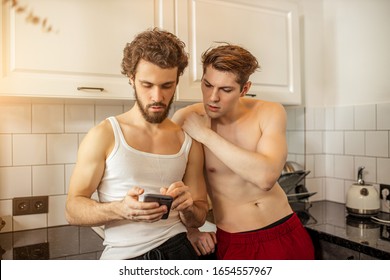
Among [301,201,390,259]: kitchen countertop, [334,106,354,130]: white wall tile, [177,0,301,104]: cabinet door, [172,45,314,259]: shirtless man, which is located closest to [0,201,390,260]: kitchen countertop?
[301,201,390,259]: kitchen countertop

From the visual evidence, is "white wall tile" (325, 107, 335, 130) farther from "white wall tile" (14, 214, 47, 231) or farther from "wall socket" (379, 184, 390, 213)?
"white wall tile" (14, 214, 47, 231)

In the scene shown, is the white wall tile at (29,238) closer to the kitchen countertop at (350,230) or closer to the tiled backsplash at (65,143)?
the tiled backsplash at (65,143)

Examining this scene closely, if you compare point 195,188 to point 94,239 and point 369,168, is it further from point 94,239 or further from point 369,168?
point 369,168

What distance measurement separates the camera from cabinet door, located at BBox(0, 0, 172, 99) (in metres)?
0.90

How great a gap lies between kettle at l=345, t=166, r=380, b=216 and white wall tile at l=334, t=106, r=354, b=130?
234 millimetres

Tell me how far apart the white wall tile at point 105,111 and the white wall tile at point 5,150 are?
262mm

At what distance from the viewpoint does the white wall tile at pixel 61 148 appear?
1.13 m

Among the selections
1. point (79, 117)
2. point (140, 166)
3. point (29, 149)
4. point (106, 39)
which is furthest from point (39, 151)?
point (140, 166)

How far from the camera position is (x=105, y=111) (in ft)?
3.90

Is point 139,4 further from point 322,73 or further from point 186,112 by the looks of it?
point 322,73
